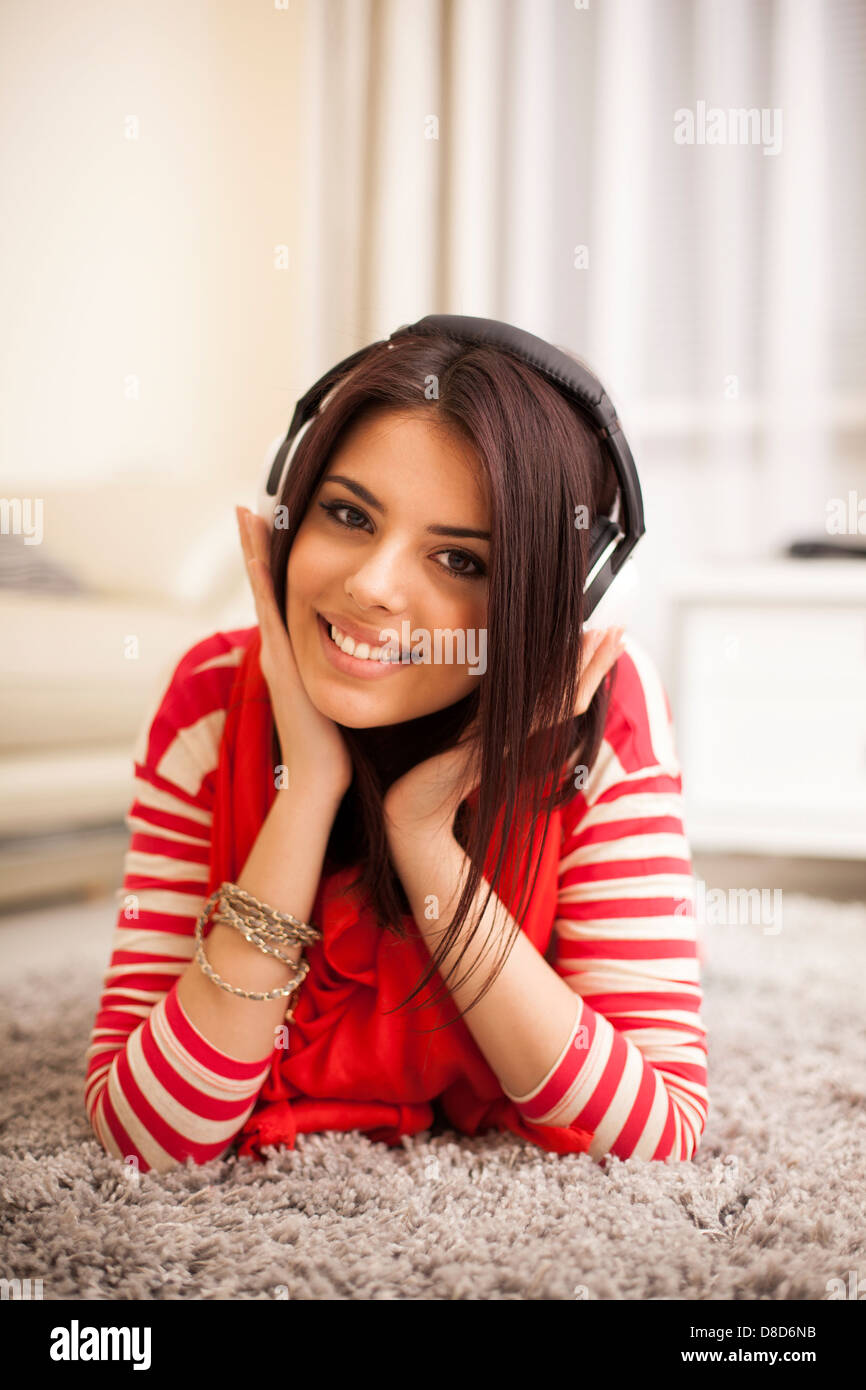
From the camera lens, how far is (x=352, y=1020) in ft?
2.46

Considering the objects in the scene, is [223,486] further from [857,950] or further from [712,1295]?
[712,1295]

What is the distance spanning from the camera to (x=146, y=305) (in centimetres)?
245

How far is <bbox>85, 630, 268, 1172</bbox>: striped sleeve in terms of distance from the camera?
682mm

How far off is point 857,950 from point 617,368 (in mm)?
1328

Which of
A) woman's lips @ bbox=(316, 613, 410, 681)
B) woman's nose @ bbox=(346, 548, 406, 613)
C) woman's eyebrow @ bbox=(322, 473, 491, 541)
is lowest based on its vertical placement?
woman's lips @ bbox=(316, 613, 410, 681)

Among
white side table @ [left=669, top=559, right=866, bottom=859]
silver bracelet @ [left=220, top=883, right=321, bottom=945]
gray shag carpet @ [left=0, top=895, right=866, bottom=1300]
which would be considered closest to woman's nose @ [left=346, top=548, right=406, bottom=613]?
silver bracelet @ [left=220, top=883, right=321, bottom=945]

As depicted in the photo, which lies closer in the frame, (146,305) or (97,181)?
(97,181)

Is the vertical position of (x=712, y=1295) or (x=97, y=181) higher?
(x=97, y=181)

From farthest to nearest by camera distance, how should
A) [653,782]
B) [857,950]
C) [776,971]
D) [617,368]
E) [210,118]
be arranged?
[210,118] < [617,368] < [857,950] < [776,971] < [653,782]

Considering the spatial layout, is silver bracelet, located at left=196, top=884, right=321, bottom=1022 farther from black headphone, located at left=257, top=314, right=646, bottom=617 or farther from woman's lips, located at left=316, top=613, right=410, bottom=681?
black headphone, located at left=257, top=314, right=646, bottom=617

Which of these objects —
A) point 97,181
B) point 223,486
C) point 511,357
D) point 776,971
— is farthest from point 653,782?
point 97,181

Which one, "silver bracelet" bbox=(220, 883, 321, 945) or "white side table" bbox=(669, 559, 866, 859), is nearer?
"silver bracelet" bbox=(220, 883, 321, 945)

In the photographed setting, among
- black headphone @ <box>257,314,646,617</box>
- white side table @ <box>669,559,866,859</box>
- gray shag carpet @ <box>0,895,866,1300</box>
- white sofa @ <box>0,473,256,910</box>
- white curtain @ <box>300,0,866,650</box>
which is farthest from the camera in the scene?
white curtain @ <box>300,0,866,650</box>

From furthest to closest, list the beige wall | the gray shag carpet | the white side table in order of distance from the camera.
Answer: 1. the beige wall
2. the white side table
3. the gray shag carpet
